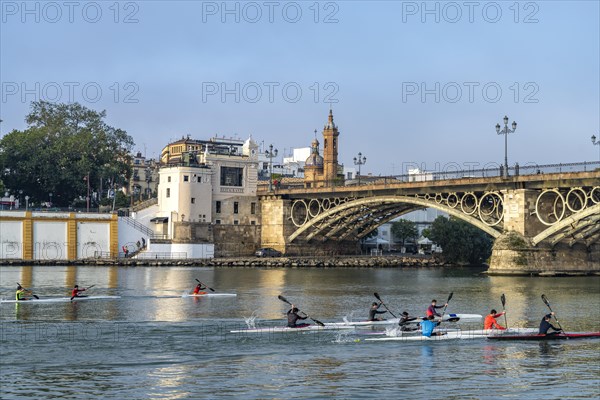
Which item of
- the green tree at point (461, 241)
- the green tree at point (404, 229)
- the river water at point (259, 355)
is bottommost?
A: the river water at point (259, 355)

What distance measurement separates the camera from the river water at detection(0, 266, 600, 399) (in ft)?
103

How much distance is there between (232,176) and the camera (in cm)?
12675

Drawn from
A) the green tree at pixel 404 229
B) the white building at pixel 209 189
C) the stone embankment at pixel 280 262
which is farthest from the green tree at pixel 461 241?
the green tree at pixel 404 229

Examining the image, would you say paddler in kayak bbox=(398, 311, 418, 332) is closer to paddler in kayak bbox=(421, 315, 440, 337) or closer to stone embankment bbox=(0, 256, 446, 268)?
paddler in kayak bbox=(421, 315, 440, 337)

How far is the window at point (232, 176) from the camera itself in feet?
413

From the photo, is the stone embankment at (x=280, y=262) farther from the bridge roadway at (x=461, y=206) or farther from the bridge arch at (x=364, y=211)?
the bridge roadway at (x=461, y=206)

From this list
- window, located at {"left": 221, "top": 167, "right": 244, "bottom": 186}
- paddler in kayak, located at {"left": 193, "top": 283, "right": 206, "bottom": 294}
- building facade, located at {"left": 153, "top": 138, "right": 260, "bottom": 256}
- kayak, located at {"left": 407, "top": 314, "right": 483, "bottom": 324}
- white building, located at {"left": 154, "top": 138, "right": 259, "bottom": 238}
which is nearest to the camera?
kayak, located at {"left": 407, "top": 314, "right": 483, "bottom": 324}

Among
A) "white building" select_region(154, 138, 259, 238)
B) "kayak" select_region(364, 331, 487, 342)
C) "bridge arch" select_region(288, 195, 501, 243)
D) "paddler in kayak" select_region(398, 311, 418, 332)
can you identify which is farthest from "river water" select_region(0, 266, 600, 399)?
"white building" select_region(154, 138, 259, 238)

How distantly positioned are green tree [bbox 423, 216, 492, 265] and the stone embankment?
2.25 meters

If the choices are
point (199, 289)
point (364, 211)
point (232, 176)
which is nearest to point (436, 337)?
point (199, 289)

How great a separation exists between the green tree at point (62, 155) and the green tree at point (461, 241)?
4423 cm

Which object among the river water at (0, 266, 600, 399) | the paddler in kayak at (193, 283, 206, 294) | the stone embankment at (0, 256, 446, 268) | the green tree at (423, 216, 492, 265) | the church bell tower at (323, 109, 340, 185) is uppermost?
the church bell tower at (323, 109, 340, 185)

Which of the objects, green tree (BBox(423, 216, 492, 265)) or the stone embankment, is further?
green tree (BBox(423, 216, 492, 265))

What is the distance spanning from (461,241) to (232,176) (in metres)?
29.3
